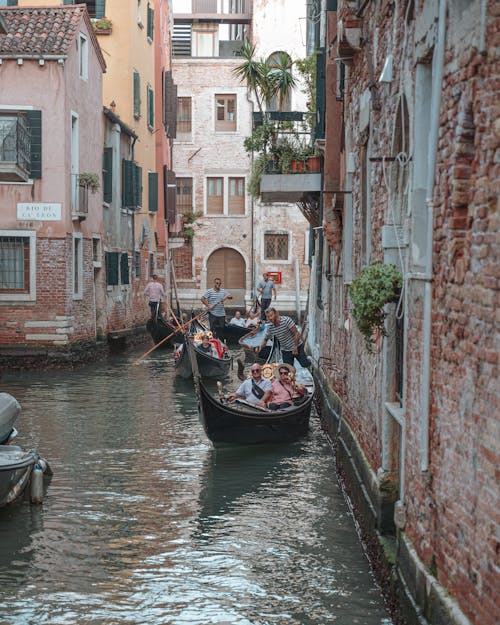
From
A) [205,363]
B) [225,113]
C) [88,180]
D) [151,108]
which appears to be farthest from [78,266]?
[225,113]

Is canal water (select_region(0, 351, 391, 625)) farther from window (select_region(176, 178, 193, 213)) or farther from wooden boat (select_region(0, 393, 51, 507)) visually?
window (select_region(176, 178, 193, 213))

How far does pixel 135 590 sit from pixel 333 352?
5.72m

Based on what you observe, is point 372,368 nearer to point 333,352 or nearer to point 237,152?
point 333,352

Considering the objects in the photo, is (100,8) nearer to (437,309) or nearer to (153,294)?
(153,294)

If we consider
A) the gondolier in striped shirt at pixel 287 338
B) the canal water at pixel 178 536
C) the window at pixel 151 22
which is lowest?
the canal water at pixel 178 536

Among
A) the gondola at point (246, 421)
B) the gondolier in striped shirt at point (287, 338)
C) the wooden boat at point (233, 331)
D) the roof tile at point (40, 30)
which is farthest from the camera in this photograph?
the wooden boat at point (233, 331)

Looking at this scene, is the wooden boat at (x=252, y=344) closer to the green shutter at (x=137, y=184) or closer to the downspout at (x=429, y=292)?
the green shutter at (x=137, y=184)

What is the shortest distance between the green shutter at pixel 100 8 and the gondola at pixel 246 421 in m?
14.2

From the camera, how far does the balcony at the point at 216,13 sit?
3372 cm

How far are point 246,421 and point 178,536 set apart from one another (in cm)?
290

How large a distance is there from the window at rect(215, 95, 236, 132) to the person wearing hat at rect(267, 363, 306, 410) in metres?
22.6

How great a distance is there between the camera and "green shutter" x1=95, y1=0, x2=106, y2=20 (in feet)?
72.6

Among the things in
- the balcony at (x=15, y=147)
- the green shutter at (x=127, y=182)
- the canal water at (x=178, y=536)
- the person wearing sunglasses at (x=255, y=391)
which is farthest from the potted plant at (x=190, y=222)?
the person wearing sunglasses at (x=255, y=391)

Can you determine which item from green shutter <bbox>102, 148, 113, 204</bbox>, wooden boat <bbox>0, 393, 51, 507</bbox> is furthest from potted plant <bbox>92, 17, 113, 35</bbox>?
wooden boat <bbox>0, 393, 51, 507</bbox>
